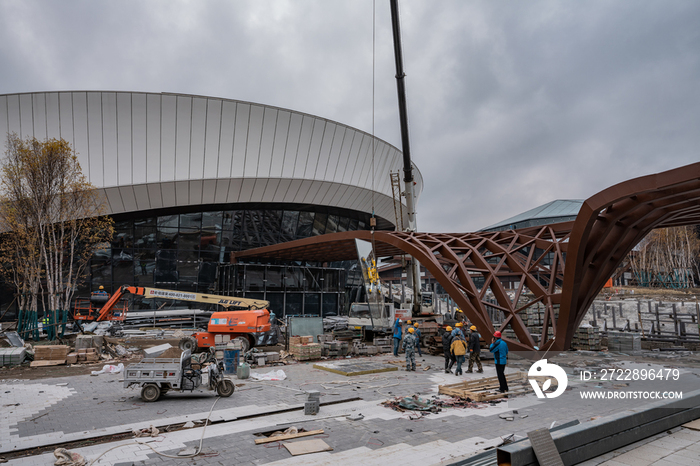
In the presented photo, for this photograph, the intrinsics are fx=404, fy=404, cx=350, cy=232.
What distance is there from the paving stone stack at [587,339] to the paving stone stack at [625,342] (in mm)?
715

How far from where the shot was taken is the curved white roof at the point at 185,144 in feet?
86.2

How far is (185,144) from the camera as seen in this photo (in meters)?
28.2

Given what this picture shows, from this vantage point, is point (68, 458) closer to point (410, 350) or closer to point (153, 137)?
point (410, 350)

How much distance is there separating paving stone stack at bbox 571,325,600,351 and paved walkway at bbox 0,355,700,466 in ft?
24.7

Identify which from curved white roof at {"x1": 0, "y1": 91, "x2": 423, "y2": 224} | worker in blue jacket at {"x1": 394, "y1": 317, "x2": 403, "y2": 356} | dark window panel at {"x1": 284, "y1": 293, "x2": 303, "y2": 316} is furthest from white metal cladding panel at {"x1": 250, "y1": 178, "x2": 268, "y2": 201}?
worker in blue jacket at {"x1": 394, "y1": 317, "x2": 403, "y2": 356}

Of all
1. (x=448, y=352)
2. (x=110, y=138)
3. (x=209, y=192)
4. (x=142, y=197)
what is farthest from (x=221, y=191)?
(x=448, y=352)

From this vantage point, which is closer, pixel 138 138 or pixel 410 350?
Answer: pixel 410 350

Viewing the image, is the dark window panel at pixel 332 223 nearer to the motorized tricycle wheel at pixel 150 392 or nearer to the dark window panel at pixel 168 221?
the dark window panel at pixel 168 221

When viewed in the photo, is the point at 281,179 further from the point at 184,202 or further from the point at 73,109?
the point at 73,109

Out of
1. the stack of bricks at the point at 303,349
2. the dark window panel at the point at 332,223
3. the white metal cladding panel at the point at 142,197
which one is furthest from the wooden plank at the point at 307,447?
the dark window panel at the point at 332,223

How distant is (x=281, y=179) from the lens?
1228 inches

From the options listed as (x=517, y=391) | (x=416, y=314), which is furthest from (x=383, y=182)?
(x=517, y=391)

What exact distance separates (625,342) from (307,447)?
19.4 metres

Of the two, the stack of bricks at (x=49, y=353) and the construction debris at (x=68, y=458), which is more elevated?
the construction debris at (x=68, y=458)
